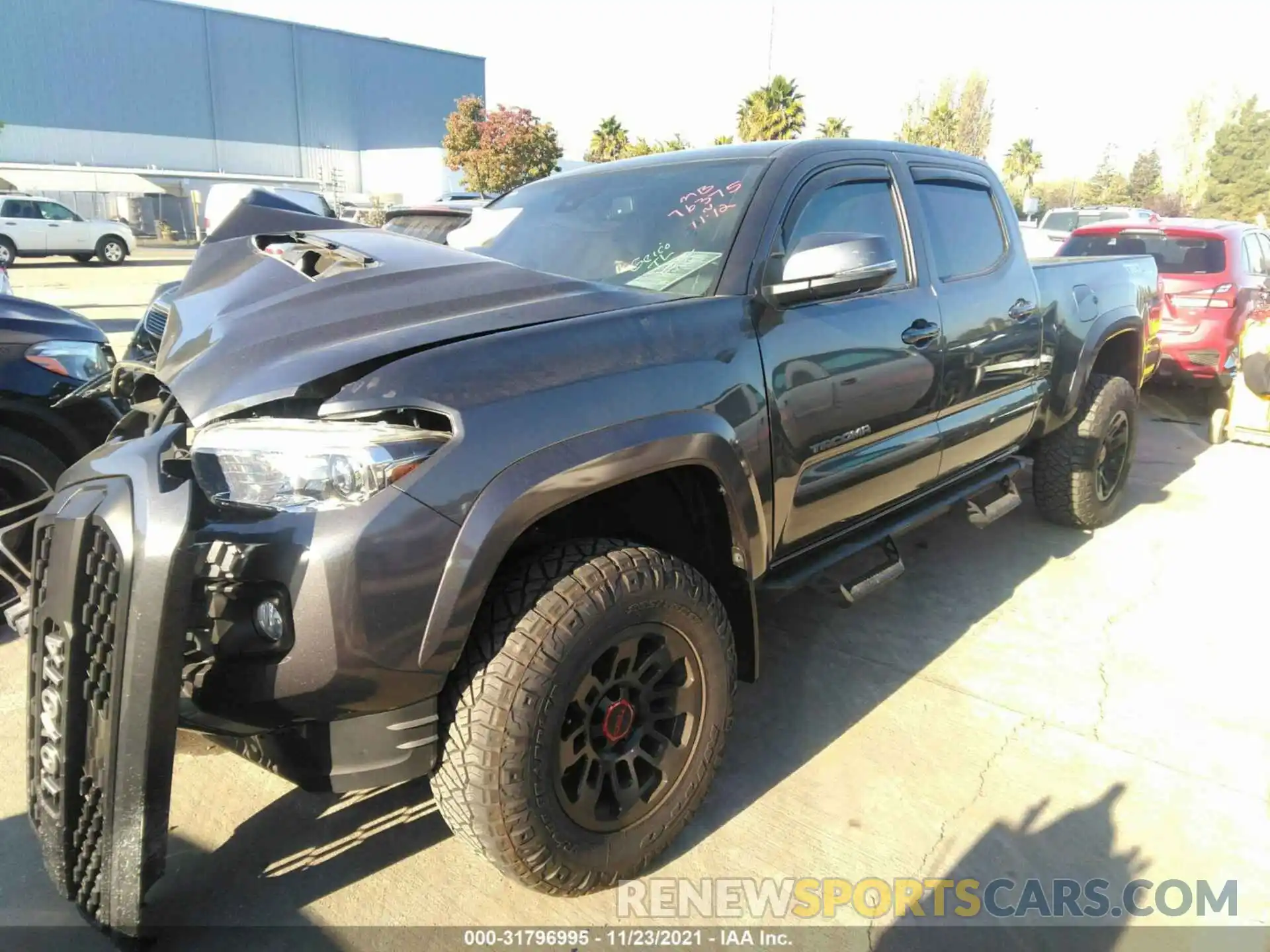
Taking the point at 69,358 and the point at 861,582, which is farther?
the point at 69,358

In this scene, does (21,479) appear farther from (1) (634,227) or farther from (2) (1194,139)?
(2) (1194,139)

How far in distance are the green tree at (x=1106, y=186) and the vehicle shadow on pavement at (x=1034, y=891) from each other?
53.5 metres

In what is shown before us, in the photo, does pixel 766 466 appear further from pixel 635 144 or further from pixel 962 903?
pixel 635 144

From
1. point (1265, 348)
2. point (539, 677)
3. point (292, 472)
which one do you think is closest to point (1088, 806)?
point (539, 677)

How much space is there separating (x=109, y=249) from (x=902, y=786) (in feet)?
91.3

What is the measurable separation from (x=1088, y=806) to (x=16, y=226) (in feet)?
90.2

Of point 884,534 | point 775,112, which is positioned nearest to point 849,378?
point 884,534

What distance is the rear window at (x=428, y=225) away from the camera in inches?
140

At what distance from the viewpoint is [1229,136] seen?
167 ft

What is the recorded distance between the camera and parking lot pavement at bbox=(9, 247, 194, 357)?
12.6m

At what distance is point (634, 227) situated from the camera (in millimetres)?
2949

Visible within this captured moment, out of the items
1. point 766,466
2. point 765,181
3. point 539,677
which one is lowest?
point 539,677

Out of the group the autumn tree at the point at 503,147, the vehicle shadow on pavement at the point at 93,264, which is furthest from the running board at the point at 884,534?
the autumn tree at the point at 503,147

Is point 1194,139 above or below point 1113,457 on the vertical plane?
above
